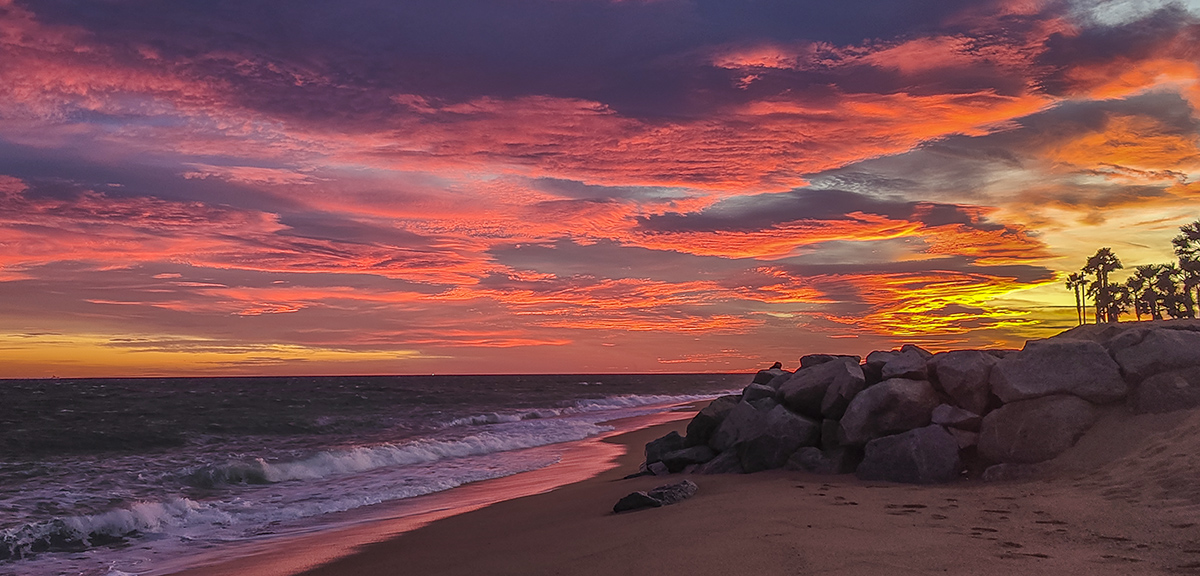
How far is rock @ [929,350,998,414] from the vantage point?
1323 cm

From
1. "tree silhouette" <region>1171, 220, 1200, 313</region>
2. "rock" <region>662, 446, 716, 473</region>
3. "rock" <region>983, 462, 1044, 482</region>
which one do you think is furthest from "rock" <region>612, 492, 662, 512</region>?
"tree silhouette" <region>1171, 220, 1200, 313</region>

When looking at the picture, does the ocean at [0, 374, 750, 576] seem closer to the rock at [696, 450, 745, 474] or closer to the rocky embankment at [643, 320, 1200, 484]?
the rock at [696, 450, 745, 474]

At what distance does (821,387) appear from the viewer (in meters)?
15.2

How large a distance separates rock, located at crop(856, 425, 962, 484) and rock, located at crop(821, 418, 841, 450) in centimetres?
139

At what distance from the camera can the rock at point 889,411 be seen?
1330 centimetres

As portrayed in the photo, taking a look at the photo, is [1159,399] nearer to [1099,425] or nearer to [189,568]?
[1099,425]

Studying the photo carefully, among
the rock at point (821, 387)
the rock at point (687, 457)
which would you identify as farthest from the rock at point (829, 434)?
the rock at point (687, 457)

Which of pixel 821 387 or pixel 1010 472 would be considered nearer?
pixel 1010 472

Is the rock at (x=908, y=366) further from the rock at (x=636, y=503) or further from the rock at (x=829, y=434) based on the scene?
the rock at (x=636, y=503)

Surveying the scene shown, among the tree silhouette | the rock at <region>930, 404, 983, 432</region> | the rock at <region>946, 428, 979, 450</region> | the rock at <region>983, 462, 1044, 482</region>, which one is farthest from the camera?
the tree silhouette

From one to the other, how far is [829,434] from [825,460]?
0.78 meters

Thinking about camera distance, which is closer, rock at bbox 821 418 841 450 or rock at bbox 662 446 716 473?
rock at bbox 821 418 841 450

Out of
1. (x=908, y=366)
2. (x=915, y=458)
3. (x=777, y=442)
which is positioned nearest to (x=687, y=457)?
(x=777, y=442)

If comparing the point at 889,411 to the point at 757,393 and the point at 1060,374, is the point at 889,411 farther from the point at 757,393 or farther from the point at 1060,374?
the point at 757,393
